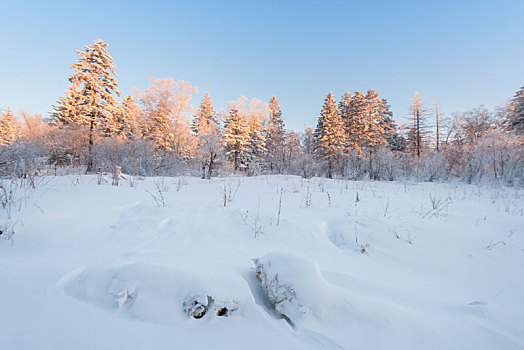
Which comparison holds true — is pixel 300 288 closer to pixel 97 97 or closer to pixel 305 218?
pixel 305 218

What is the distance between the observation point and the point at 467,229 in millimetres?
2941

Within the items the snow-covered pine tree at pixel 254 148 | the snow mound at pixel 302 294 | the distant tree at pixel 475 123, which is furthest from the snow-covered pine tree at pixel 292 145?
the snow mound at pixel 302 294

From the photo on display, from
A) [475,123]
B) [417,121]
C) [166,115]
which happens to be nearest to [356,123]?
[417,121]

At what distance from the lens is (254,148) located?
2441 centimetres

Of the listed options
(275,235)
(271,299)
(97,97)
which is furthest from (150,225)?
(97,97)

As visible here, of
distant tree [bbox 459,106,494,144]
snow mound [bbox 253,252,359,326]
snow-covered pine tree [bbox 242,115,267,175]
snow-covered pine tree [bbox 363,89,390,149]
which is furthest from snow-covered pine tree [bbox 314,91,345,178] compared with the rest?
snow mound [bbox 253,252,359,326]

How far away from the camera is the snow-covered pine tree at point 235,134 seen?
21.4 meters

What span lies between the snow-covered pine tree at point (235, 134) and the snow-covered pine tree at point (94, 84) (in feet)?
33.4

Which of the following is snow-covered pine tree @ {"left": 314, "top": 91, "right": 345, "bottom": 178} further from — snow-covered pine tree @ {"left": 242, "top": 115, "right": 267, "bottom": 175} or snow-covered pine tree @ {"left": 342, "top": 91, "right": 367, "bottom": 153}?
snow-covered pine tree @ {"left": 242, "top": 115, "right": 267, "bottom": 175}

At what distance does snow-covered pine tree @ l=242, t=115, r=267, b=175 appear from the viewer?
2334 centimetres

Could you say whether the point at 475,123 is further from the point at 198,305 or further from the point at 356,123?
the point at 198,305

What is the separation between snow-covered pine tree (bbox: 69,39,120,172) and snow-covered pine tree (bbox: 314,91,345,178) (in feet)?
63.1

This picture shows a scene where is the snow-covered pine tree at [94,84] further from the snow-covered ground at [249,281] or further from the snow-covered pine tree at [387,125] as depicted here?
the snow-covered pine tree at [387,125]

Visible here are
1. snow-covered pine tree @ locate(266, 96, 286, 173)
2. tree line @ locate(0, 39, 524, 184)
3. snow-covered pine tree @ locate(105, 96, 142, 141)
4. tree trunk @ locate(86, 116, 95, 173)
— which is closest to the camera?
tree line @ locate(0, 39, 524, 184)
